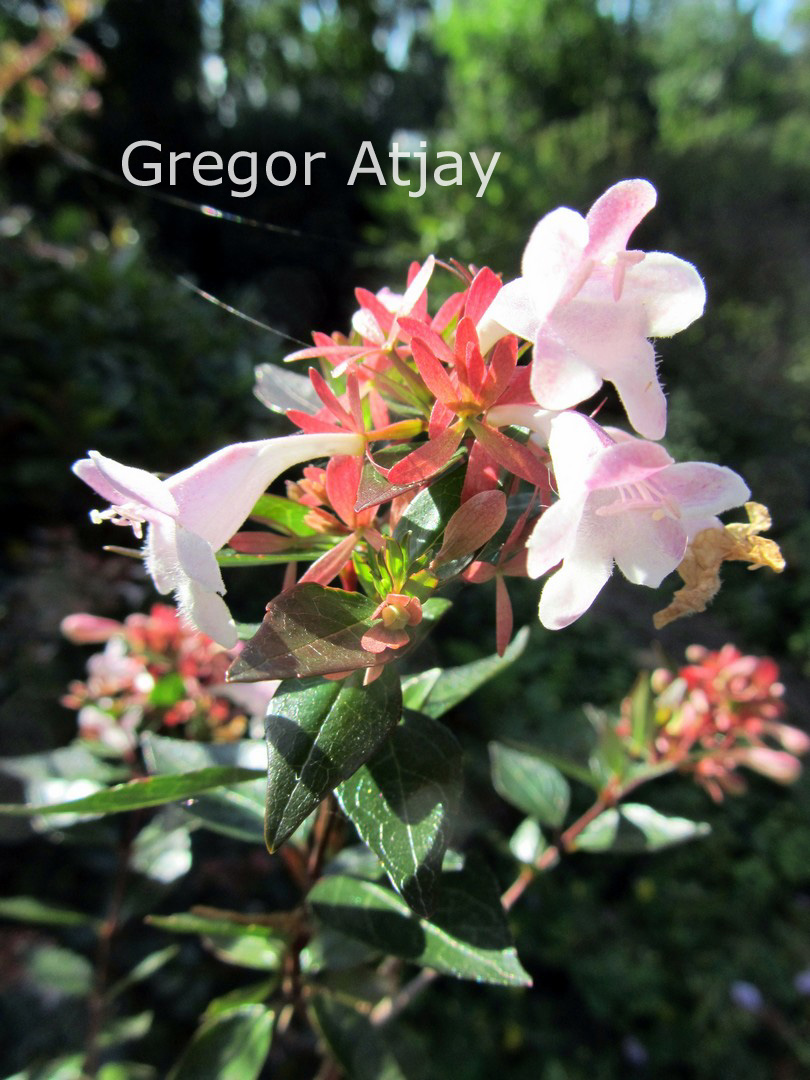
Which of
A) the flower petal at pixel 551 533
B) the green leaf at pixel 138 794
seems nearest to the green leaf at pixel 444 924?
the green leaf at pixel 138 794

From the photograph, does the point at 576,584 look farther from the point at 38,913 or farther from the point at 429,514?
the point at 38,913

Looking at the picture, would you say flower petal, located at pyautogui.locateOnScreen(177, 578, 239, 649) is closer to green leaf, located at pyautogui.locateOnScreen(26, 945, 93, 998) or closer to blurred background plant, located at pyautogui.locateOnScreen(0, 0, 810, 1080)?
blurred background plant, located at pyautogui.locateOnScreen(0, 0, 810, 1080)

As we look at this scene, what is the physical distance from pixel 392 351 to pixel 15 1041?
1227 mm

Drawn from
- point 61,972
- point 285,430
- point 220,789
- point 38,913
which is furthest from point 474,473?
point 285,430

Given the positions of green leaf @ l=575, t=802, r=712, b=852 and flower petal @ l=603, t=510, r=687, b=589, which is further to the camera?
green leaf @ l=575, t=802, r=712, b=852

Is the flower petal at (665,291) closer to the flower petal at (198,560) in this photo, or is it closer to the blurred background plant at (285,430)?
the flower petal at (198,560)

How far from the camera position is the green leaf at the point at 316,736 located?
0.30 metres

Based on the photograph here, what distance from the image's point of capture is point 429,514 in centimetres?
36

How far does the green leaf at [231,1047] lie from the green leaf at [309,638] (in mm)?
470

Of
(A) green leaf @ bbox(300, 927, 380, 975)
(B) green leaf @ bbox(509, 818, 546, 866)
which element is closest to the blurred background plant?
(A) green leaf @ bbox(300, 927, 380, 975)

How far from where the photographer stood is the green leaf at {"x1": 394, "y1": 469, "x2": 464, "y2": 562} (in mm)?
358

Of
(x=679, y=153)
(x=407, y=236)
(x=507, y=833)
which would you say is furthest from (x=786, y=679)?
(x=679, y=153)

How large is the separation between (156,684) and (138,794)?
394 mm

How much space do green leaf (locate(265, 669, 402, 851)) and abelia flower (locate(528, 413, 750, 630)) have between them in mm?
106
